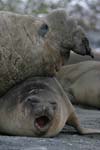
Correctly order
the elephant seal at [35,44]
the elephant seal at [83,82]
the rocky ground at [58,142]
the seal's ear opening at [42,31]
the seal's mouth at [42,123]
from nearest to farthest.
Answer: the rocky ground at [58,142], the seal's mouth at [42,123], the elephant seal at [35,44], the seal's ear opening at [42,31], the elephant seal at [83,82]

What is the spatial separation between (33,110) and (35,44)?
908mm

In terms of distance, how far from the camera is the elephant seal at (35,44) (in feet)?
22.2

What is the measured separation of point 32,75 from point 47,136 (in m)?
0.75

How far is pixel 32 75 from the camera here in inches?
270

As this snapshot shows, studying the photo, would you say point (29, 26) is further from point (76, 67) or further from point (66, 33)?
point (76, 67)

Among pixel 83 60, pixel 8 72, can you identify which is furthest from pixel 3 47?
pixel 83 60

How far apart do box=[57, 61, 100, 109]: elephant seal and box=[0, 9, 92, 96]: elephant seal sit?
286cm

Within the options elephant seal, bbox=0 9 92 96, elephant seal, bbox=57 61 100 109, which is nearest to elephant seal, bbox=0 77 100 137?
elephant seal, bbox=0 9 92 96

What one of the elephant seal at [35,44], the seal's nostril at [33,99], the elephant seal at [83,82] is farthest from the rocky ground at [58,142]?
the elephant seal at [83,82]

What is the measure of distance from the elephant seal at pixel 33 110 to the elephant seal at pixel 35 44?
128 millimetres

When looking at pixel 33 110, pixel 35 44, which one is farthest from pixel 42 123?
pixel 35 44

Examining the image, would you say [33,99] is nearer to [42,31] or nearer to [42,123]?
[42,123]

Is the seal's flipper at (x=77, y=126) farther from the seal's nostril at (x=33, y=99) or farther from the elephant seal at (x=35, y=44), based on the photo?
the seal's nostril at (x=33, y=99)

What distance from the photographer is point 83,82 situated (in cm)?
1032
